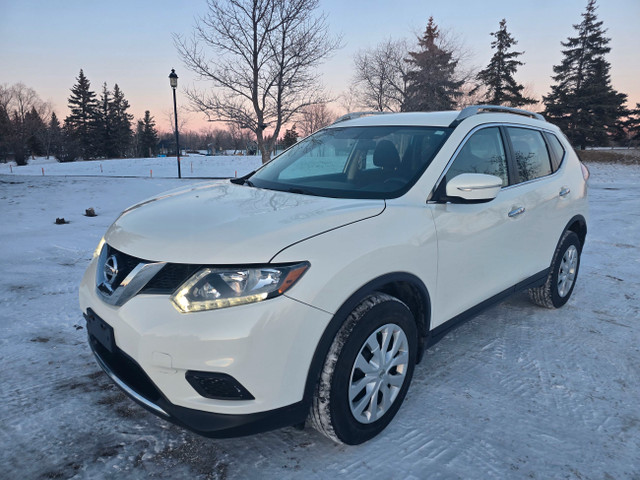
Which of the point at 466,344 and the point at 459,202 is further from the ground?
the point at 459,202

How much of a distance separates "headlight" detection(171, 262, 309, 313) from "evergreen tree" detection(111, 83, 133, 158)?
73.9 meters

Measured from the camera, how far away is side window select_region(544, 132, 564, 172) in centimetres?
394

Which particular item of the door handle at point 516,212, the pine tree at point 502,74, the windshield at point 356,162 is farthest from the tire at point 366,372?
the pine tree at point 502,74

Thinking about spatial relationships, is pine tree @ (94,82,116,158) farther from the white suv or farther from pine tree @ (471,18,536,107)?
the white suv

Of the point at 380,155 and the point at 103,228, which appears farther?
the point at 103,228

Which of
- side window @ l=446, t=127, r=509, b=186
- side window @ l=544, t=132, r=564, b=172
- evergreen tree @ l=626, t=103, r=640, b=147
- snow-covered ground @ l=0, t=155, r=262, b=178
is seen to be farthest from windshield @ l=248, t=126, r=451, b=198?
evergreen tree @ l=626, t=103, r=640, b=147

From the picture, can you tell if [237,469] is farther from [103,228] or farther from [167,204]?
[103,228]

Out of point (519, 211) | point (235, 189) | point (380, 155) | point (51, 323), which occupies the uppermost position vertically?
point (380, 155)

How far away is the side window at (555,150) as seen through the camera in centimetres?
394

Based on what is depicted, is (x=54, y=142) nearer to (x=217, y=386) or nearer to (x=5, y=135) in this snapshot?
(x=5, y=135)

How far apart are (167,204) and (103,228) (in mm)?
5963

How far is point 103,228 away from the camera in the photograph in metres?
7.82

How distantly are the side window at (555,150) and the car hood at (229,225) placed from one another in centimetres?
244

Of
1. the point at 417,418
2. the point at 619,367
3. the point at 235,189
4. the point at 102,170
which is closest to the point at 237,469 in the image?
the point at 417,418
